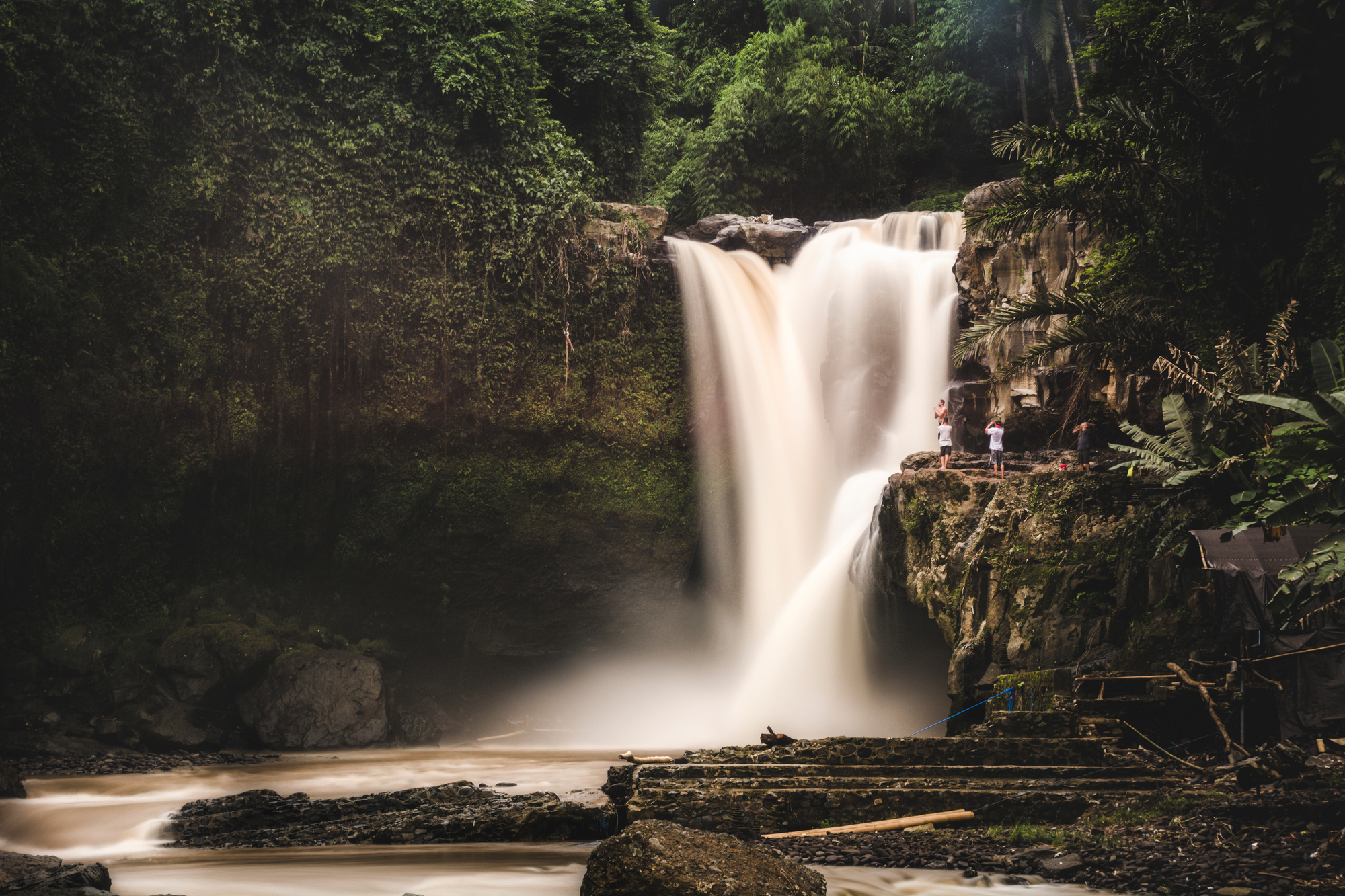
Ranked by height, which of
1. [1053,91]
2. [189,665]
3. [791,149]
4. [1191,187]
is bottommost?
[189,665]

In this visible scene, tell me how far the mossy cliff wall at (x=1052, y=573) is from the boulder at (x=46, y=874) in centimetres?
960

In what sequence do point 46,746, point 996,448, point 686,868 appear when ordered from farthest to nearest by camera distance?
point 996,448
point 46,746
point 686,868

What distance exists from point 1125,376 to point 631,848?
13.1 meters

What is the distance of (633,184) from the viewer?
26.2m

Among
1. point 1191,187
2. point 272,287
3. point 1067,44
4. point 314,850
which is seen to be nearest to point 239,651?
point 272,287

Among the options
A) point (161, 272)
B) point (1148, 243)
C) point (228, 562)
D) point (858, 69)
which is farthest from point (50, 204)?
point (858, 69)

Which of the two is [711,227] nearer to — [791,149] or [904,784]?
[791,149]

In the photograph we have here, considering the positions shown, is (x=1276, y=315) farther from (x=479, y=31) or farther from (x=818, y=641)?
(x=479, y=31)

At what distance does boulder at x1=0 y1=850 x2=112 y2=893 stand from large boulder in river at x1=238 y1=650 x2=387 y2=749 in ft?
28.9

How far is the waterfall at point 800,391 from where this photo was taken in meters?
20.4

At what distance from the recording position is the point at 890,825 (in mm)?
8508

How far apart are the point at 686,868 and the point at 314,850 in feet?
15.8

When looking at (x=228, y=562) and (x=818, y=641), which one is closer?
(x=818, y=641)

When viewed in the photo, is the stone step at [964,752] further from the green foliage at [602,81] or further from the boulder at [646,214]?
the green foliage at [602,81]
